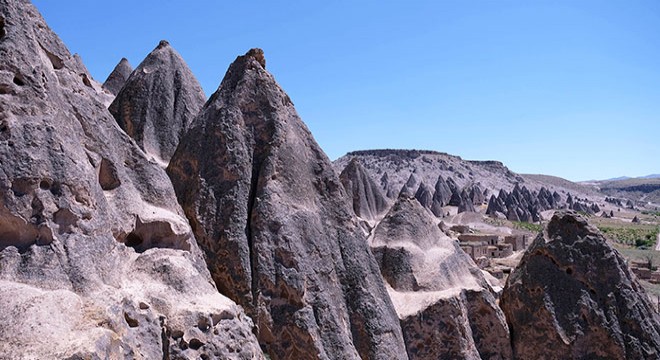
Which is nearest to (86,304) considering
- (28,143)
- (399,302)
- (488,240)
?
(28,143)

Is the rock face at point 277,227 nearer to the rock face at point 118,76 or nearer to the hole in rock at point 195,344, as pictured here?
the hole in rock at point 195,344

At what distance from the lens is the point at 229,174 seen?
8086 millimetres

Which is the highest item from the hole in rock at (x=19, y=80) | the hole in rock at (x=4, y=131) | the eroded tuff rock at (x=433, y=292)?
the hole in rock at (x=19, y=80)

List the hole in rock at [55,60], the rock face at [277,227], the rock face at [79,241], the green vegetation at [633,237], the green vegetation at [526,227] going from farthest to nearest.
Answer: the green vegetation at [526,227] < the green vegetation at [633,237] < the rock face at [277,227] < the hole in rock at [55,60] < the rock face at [79,241]

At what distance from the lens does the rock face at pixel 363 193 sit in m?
28.1

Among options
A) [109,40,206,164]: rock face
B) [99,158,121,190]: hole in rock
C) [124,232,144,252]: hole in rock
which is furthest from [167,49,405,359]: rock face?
[109,40,206,164]: rock face

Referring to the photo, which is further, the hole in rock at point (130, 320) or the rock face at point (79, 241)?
the hole in rock at point (130, 320)

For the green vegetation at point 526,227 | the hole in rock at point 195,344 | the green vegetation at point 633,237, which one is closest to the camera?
the hole in rock at point 195,344

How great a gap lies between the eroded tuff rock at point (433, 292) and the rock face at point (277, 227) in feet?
6.44

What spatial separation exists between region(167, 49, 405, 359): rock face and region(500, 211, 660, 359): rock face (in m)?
3.99

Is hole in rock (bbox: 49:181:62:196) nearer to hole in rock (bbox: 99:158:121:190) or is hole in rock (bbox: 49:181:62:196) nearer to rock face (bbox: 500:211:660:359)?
hole in rock (bbox: 99:158:121:190)

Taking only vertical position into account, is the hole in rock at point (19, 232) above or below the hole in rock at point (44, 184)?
below

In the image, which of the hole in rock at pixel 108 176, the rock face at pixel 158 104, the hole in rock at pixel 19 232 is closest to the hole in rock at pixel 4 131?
the hole in rock at pixel 19 232

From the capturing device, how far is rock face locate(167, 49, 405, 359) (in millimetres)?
7480
